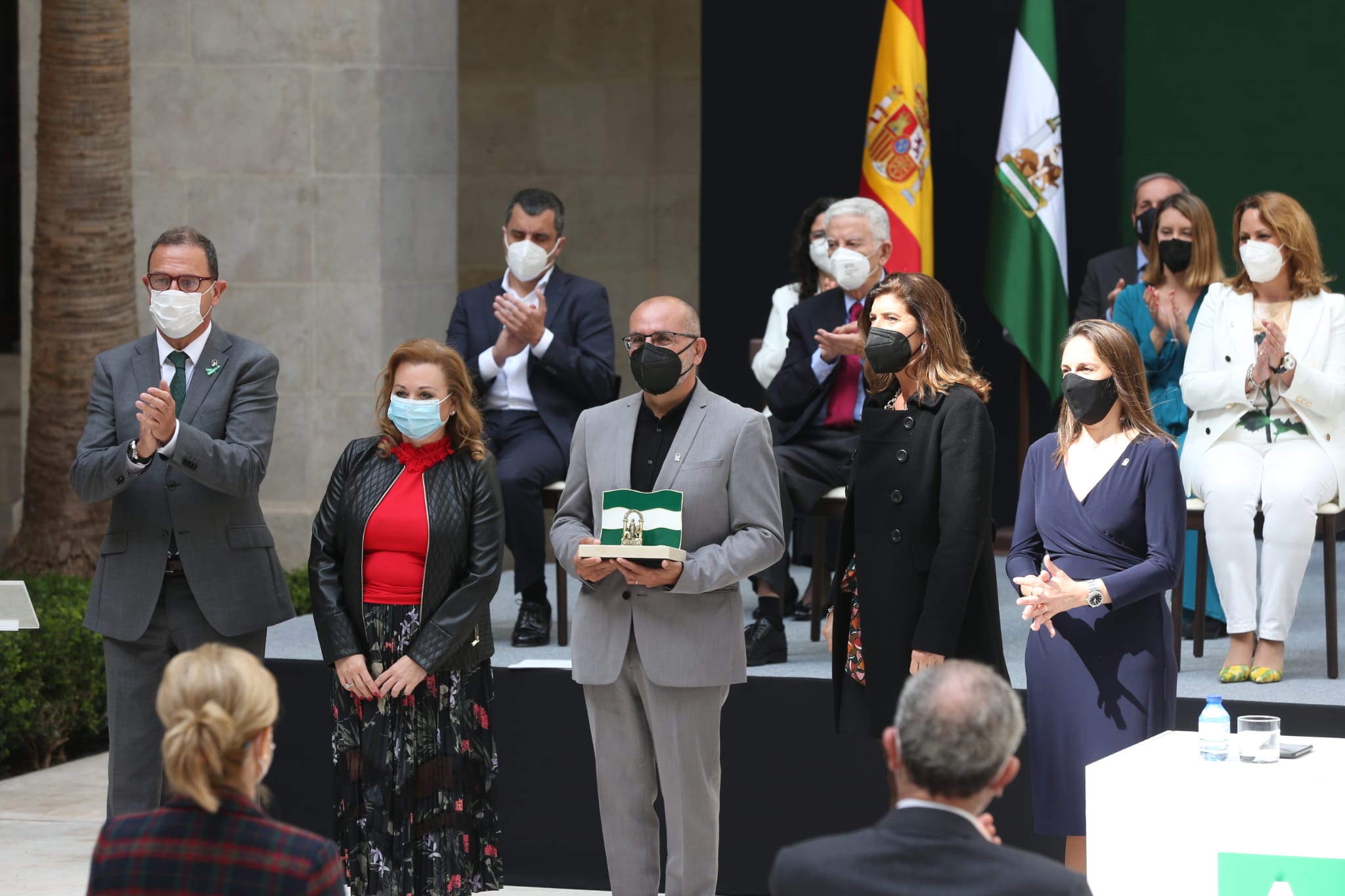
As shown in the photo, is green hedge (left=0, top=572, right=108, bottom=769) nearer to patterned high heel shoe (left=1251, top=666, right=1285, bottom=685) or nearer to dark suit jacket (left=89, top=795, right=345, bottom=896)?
patterned high heel shoe (left=1251, top=666, right=1285, bottom=685)

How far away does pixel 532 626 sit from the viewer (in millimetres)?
6328

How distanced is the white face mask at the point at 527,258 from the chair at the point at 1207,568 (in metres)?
2.39

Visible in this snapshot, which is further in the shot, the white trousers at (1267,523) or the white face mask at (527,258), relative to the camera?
the white face mask at (527,258)

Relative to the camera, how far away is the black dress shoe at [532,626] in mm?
6320

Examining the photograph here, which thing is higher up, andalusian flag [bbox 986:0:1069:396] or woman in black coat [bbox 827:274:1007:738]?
andalusian flag [bbox 986:0:1069:396]

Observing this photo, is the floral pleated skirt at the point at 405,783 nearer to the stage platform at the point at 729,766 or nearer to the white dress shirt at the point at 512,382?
the stage platform at the point at 729,766

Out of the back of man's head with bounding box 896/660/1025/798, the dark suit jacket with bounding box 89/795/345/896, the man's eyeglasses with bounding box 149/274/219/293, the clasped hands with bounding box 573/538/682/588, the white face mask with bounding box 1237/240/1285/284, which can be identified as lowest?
the dark suit jacket with bounding box 89/795/345/896

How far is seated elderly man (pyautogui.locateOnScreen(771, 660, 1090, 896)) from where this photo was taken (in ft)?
7.89

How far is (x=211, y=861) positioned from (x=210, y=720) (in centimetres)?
20

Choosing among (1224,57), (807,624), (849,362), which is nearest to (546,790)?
(807,624)

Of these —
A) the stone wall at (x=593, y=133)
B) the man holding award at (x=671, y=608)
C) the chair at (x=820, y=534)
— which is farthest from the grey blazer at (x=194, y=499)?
the stone wall at (x=593, y=133)

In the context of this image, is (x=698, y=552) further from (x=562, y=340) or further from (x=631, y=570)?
(x=562, y=340)

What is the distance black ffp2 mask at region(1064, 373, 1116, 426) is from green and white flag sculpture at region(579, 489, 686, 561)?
1.06m

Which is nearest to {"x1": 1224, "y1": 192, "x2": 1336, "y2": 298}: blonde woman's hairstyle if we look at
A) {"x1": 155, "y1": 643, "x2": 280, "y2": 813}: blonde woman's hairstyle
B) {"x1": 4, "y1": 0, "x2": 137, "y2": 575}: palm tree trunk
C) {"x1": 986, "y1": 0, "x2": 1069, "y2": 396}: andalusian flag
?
{"x1": 986, "y1": 0, "x2": 1069, "y2": 396}: andalusian flag
